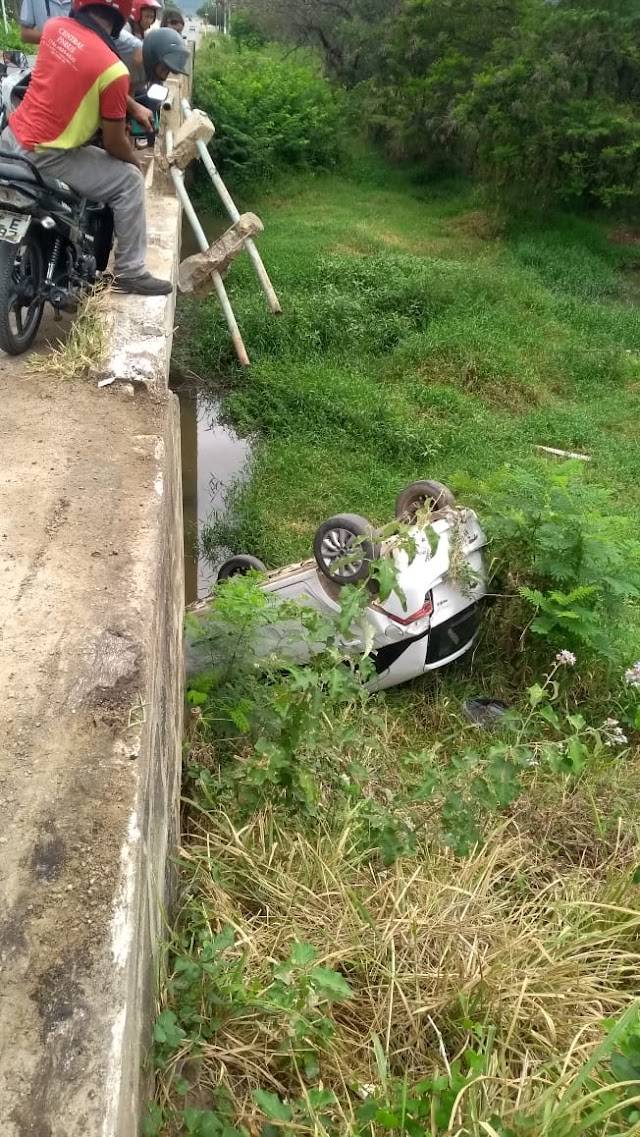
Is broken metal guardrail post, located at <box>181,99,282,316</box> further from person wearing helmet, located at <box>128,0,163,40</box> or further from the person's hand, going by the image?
the person's hand

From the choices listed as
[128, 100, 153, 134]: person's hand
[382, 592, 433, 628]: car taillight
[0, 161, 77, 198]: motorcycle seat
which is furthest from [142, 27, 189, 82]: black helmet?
[382, 592, 433, 628]: car taillight

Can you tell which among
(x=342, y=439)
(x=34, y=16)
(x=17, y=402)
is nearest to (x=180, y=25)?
(x=34, y=16)

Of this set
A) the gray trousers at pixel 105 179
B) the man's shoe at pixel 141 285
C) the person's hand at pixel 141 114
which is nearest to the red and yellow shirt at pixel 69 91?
the gray trousers at pixel 105 179

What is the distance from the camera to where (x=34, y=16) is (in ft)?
20.7

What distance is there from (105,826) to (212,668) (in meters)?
1.63

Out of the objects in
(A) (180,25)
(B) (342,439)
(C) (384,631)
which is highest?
(A) (180,25)

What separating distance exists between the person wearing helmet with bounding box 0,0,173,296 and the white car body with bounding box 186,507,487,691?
88.8 inches

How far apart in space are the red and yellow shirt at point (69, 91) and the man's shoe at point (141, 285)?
0.79 meters

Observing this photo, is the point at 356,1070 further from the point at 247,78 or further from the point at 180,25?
the point at 247,78

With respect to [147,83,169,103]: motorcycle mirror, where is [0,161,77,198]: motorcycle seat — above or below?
below

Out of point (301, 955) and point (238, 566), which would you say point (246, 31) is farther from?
point (301, 955)

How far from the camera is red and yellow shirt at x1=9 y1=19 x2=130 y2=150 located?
4008 mm

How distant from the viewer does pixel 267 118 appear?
49.7ft

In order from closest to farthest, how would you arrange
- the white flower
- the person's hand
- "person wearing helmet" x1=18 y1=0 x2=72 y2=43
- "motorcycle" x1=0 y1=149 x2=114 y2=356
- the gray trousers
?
the white flower < "motorcycle" x1=0 y1=149 x2=114 y2=356 < the gray trousers < the person's hand < "person wearing helmet" x1=18 y1=0 x2=72 y2=43
